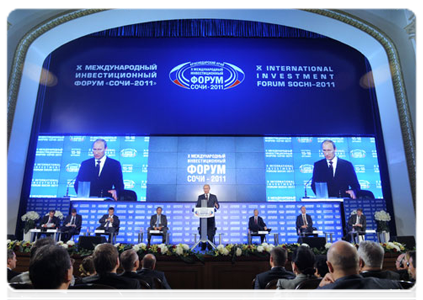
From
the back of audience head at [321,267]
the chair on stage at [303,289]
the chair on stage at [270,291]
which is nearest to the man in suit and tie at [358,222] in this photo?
the back of audience head at [321,267]

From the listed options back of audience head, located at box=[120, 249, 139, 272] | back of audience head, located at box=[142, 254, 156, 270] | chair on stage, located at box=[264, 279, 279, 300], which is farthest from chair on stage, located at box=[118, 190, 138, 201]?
chair on stage, located at box=[264, 279, 279, 300]

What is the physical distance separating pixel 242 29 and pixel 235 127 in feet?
9.59

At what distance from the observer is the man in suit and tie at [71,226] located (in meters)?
7.32

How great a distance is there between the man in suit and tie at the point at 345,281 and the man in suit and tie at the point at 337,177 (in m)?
7.06

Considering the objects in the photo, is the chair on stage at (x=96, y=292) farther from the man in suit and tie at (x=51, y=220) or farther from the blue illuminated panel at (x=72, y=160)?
the blue illuminated panel at (x=72, y=160)

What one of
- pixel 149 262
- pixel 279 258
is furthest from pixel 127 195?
pixel 279 258

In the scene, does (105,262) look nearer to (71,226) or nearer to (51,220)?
(71,226)

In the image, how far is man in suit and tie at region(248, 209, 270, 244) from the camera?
756 centimetres

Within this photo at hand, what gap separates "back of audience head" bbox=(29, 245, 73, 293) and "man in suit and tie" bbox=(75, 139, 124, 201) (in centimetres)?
713

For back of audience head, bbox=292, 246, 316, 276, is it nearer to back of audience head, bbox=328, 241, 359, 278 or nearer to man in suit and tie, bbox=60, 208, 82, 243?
back of audience head, bbox=328, 241, 359, 278

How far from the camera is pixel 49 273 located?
4.75 ft

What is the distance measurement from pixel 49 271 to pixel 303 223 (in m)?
6.87

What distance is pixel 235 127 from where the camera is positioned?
29.6ft

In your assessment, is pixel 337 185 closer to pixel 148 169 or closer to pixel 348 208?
pixel 348 208
